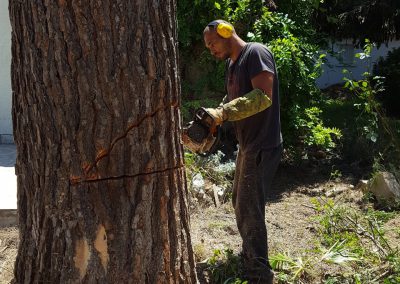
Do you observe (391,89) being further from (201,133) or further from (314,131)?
(201,133)

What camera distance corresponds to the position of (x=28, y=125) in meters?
2.51

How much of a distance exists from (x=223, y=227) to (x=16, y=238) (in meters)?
1.87

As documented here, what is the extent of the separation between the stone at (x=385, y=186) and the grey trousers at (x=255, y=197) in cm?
253

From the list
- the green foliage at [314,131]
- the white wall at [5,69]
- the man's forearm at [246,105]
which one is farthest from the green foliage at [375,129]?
the white wall at [5,69]

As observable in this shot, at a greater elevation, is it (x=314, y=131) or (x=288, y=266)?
(x=314, y=131)

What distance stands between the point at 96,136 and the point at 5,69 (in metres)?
6.54

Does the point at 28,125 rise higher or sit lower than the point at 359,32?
lower

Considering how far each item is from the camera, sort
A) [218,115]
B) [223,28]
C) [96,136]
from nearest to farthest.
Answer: [96,136]
[218,115]
[223,28]

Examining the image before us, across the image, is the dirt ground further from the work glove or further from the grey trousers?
the work glove

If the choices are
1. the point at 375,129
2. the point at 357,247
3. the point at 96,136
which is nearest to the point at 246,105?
the point at 96,136

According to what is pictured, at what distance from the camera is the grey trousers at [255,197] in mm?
3756

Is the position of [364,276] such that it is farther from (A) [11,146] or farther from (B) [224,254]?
(A) [11,146]

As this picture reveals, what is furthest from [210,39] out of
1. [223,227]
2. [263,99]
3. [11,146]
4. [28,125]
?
[11,146]

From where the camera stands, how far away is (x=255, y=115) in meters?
3.74
